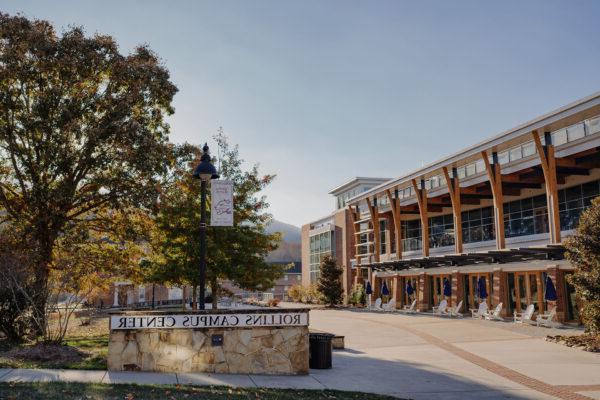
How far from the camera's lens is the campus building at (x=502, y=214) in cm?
2508

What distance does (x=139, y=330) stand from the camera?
11945 mm

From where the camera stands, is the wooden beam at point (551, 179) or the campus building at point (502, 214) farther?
the campus building at point (502, 214)

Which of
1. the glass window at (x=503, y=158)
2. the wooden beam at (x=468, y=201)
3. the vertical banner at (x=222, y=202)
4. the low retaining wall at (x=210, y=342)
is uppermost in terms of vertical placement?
the glass window at (x=503, y=158)

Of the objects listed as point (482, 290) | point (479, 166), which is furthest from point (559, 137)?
point (482, 290)

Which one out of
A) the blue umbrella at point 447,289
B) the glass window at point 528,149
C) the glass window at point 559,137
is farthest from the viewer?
the blue umbrella at point 447,289

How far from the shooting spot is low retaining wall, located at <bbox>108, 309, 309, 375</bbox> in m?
11.8

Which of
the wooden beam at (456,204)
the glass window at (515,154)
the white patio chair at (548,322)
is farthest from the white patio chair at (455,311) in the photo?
the glass window at (515,154)

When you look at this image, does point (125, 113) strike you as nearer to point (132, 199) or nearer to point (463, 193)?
point (132, 199)

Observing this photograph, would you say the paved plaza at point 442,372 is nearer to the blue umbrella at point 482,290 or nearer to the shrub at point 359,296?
the blue umbrella at point 482,290

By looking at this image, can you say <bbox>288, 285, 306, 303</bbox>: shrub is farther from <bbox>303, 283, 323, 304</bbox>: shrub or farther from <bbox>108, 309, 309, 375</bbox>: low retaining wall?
<bbox>108, 309, 309, 375</bbox>: low retaining wall

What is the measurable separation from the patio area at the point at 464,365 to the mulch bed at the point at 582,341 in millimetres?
329

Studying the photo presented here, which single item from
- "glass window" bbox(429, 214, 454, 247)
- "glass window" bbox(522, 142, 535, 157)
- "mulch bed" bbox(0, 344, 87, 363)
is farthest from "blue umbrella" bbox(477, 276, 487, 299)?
"mulch bed" bbox(0, 344, 87, 363)

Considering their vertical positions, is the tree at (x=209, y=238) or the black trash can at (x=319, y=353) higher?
the tree at (x=209, y=238)

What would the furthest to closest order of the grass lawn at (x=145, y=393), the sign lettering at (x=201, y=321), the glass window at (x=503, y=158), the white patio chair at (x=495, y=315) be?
the glass window at (x=503, y=158)
the white patio chair at (x=495, y=315)
the sign lettering at (x=201, y=321)
the grass lawn at (x=145, y=393)
